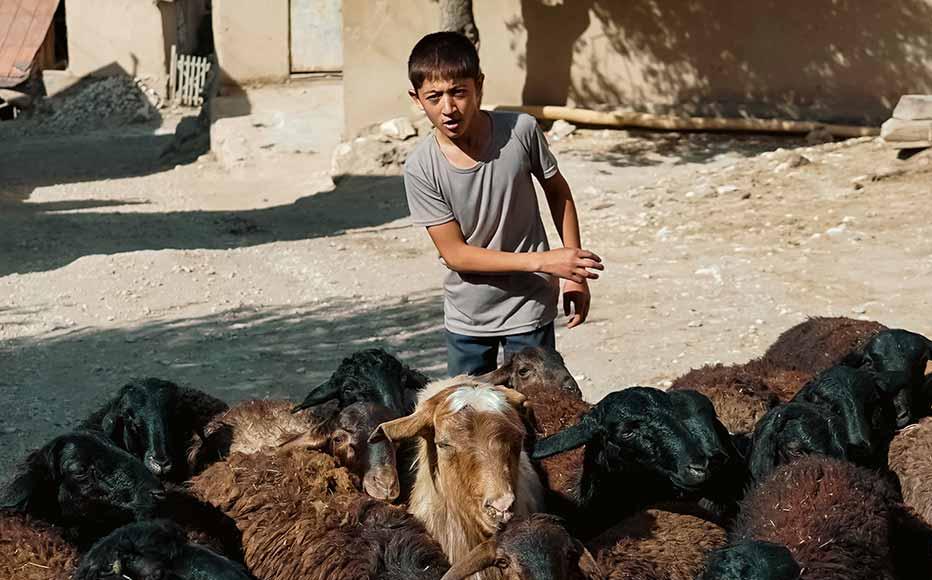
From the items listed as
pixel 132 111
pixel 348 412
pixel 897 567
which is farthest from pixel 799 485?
pixel 132 111

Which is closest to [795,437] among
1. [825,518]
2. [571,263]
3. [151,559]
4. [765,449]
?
[765,449]

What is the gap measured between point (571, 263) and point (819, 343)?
2037 mm

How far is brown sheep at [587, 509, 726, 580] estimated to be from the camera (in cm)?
376

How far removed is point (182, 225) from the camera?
1542 cm

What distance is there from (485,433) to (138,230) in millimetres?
11894

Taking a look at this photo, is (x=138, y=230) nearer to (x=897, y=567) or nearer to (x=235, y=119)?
(x=235, y=119)

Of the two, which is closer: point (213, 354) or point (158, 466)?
point (158, 466)

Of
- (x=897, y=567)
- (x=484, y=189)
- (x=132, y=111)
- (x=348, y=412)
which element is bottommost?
(x=132, y=111)

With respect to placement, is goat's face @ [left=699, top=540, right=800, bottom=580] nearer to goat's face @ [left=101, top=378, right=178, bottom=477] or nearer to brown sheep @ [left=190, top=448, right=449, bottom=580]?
brown sheep @ [left=190, top=448, right=449, bottom=580]

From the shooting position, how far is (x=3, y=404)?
7750 millimetres

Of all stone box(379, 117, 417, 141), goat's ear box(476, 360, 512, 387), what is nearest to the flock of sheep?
goat's ear box(476, 360, 512, 387)

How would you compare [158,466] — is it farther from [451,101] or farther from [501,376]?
[451,101]

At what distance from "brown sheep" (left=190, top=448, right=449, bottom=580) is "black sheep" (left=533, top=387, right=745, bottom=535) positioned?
20.5 inches

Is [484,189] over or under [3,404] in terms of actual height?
over
